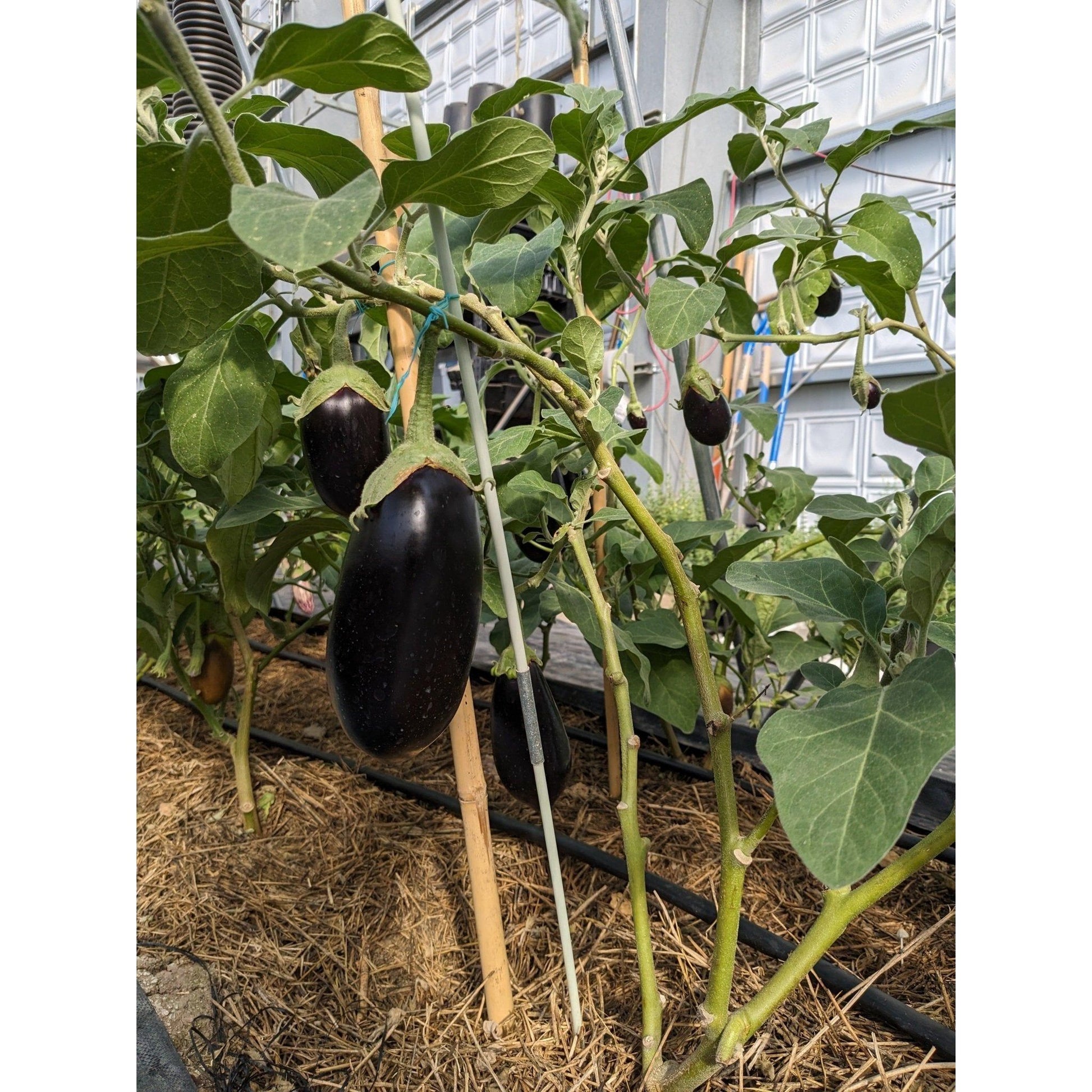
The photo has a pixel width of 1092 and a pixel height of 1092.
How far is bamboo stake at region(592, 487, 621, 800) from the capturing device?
781 mm

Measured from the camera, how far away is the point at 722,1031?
414 millimetres

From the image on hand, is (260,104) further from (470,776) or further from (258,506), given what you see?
(470,776)

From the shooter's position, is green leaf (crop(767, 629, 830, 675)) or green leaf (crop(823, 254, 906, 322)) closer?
green leaf (crop(823, 254, 906, 322))

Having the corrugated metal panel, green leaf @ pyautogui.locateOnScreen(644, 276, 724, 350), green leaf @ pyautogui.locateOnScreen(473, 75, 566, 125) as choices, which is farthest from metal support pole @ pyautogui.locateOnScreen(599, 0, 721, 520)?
the corrugated metal panel

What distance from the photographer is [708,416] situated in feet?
2.19

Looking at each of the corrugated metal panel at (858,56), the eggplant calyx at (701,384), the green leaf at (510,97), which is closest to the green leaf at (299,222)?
the green leaf at (510,97)

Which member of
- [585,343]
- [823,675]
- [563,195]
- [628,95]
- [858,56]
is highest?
[858,56]

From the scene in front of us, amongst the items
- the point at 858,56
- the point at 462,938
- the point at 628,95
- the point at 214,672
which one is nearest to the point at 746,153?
the point at 628,95

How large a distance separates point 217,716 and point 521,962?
2.08 feet

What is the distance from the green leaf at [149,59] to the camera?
28 cm

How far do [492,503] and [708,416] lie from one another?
0.97 feet

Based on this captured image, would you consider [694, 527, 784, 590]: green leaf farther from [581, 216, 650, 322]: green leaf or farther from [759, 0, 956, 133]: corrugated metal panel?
[759, 0, 956, 133]: corrugated metal panel

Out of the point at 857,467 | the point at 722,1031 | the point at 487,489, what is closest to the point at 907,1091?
the point at 722,1031

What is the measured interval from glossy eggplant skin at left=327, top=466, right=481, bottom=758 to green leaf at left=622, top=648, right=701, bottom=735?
1.32 ft
